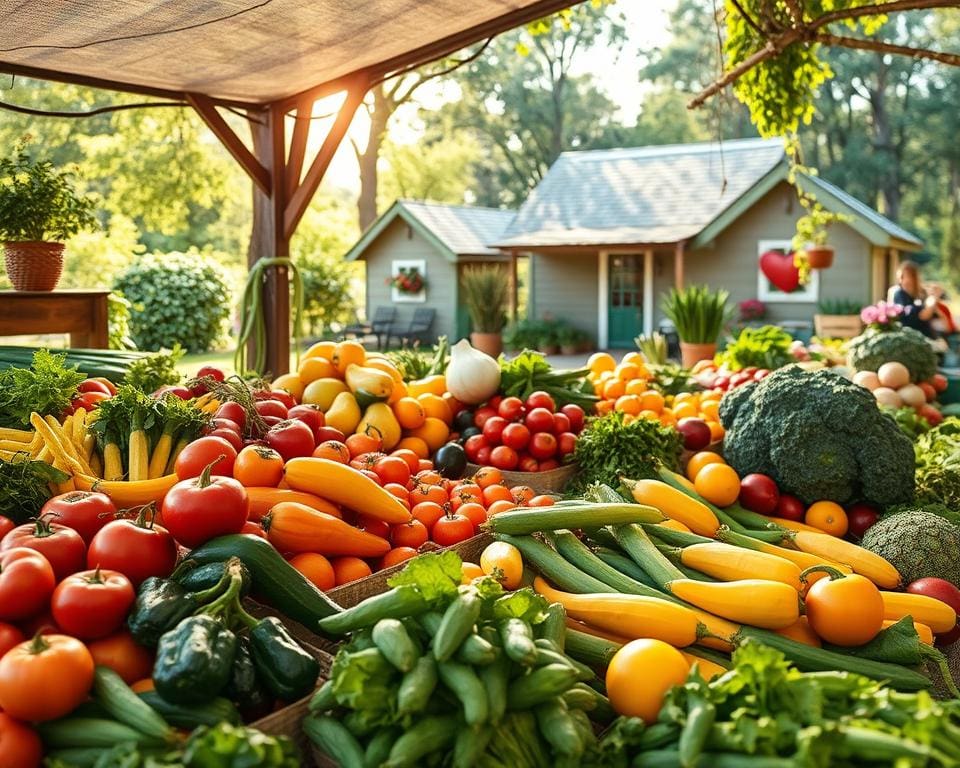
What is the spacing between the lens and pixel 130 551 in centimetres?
206

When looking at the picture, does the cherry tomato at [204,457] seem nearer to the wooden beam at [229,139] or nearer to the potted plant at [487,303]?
the wooden beam at [229,139]

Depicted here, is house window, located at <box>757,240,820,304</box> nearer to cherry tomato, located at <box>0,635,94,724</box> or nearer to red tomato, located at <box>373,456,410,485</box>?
red tomato, located at <box>373,456,410,485</box>

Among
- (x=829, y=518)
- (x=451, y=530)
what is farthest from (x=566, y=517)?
(x=829, y=518)

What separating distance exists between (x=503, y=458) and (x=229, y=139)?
10.7 ft

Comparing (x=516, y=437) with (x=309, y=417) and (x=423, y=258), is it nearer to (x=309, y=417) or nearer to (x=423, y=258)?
(x=309, y=417)

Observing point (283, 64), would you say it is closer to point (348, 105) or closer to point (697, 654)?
point (348, 105)

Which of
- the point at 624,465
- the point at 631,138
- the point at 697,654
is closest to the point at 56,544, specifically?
the point at 697,654

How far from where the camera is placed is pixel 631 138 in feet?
126

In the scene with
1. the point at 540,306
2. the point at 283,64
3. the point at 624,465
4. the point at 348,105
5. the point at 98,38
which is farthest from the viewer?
the point at 540,306

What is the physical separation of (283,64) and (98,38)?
3.55 feet

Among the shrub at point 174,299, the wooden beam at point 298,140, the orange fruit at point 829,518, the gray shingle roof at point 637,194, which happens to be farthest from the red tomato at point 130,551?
the shrub at point 174,299

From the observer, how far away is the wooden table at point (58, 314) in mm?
5764

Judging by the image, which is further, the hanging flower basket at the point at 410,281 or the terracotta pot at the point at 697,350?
the hanging flower basket at the point at 410,281

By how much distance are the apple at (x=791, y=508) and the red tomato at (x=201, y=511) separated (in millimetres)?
2564
